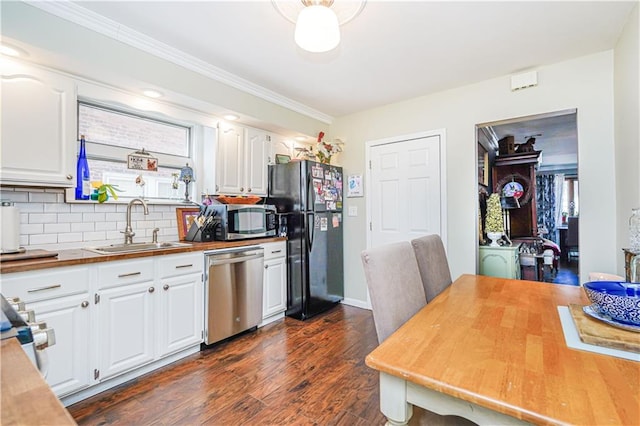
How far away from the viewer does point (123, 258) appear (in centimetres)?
195

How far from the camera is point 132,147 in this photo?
2572 millimetres

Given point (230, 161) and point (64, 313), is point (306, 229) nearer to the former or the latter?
point (230, 161)

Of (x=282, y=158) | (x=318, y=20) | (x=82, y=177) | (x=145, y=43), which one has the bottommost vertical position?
(x=82, y=177)

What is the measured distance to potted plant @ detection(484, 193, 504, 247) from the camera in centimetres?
327

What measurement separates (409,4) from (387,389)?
2.08 m

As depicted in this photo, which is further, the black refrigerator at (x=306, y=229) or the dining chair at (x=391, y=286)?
the black refrigerator at (x=306, y=229)

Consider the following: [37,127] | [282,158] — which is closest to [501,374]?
[37,127]

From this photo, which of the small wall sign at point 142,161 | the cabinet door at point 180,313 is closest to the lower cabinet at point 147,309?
the cabinet door at point 180,313

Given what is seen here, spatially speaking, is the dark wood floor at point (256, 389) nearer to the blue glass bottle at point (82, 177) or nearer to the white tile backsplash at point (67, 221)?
the white tile backsplash at point (67, 221)

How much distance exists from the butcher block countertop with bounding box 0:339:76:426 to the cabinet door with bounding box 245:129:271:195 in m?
2.66

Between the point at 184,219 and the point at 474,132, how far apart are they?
2986 mm

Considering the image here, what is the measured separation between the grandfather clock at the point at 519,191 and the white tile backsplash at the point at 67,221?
5.16m

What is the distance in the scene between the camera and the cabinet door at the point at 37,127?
175cm

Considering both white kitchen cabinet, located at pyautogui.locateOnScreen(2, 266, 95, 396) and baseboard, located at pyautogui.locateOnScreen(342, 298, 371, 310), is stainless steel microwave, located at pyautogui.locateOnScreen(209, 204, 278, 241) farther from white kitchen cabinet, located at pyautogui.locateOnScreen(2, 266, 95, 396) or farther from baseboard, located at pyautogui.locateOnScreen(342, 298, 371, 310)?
baseboard, located at pyautogui.locateOnScreen(342, 298, 371, 310)
